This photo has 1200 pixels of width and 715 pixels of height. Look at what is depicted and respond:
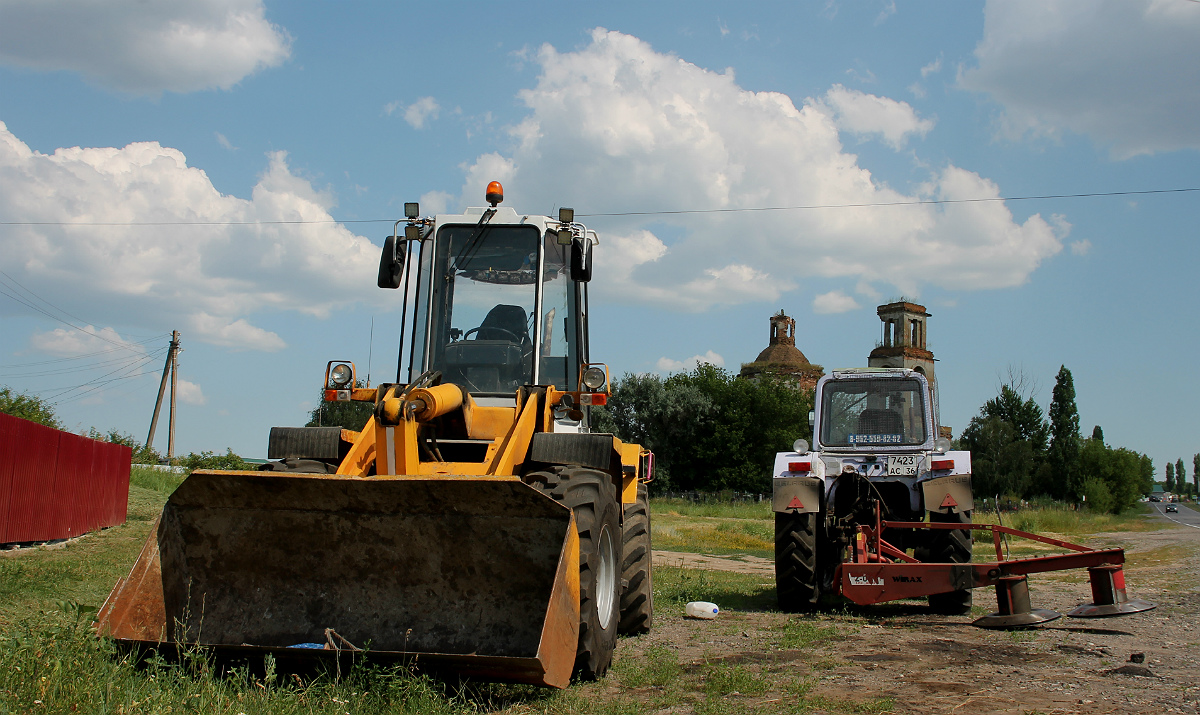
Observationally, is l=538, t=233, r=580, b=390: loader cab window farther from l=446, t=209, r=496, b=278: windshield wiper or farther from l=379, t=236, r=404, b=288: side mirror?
l=379, t=236, r=404, b=288: side mirror

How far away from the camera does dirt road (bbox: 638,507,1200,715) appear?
525 cm

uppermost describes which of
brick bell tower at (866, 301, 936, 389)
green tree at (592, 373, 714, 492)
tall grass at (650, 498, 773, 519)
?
brick bell tower at (866, 301, 936, 389)

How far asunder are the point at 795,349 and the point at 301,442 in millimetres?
65913

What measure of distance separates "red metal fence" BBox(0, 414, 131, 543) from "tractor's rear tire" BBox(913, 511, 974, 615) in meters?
12.4

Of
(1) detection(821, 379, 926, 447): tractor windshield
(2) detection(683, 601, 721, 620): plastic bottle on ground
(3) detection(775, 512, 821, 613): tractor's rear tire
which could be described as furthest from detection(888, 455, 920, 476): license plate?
(2) detection(683, 601, 721, 620): plastic bottle on ground

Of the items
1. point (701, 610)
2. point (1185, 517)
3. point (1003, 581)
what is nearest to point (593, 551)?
point (701, 610)

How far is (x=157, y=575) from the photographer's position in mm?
5059

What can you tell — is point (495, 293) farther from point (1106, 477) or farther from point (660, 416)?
point (1106, 477)

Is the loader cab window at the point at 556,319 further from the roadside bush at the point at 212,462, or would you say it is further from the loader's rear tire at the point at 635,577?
the roadside bush at the point at 212,462

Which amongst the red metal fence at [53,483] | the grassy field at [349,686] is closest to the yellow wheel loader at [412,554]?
the grassy field at [349,686]

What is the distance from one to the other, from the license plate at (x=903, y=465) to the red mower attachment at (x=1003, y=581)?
163 cm

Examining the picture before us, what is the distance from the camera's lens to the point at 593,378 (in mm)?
6477

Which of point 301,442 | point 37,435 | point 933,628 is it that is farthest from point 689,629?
point 37,435

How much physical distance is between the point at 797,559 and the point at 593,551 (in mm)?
4693
